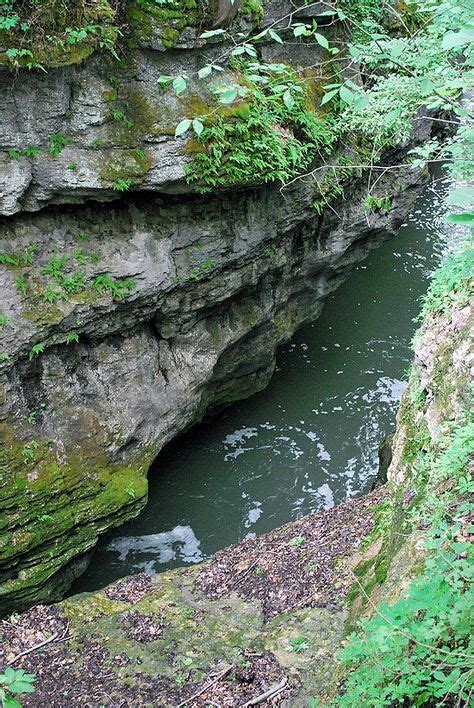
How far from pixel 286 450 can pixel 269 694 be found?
508 cm

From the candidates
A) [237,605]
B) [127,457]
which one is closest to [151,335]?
[127,457]

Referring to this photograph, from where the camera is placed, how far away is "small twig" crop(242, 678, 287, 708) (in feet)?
15.5

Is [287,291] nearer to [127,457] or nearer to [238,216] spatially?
[238,216]

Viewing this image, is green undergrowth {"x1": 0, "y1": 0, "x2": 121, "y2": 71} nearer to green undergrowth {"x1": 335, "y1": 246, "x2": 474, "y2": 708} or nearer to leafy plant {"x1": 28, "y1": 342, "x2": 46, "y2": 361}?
leafy plant {"x1": 28, "y1": 342, "x2": 46, "y2": 361}

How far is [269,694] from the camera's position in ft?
15.7

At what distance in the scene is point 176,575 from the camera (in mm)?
7098

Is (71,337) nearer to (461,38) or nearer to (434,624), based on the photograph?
(434,624)

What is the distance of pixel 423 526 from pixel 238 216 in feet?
17.0

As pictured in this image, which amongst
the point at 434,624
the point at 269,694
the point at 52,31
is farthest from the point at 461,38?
the point at 52,31

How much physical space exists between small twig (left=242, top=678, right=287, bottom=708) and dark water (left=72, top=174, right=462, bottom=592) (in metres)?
3.35

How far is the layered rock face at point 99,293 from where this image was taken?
6418 mm

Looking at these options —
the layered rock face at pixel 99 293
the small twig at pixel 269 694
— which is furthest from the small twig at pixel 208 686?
the layered rock face at pixel 99 293

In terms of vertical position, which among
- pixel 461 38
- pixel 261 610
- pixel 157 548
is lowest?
pixel 157 548

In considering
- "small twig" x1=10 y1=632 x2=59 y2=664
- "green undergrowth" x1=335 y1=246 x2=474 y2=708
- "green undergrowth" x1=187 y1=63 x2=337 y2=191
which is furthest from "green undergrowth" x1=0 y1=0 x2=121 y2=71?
"small twig" x1=10 y1=632 x2=59 y2=664
